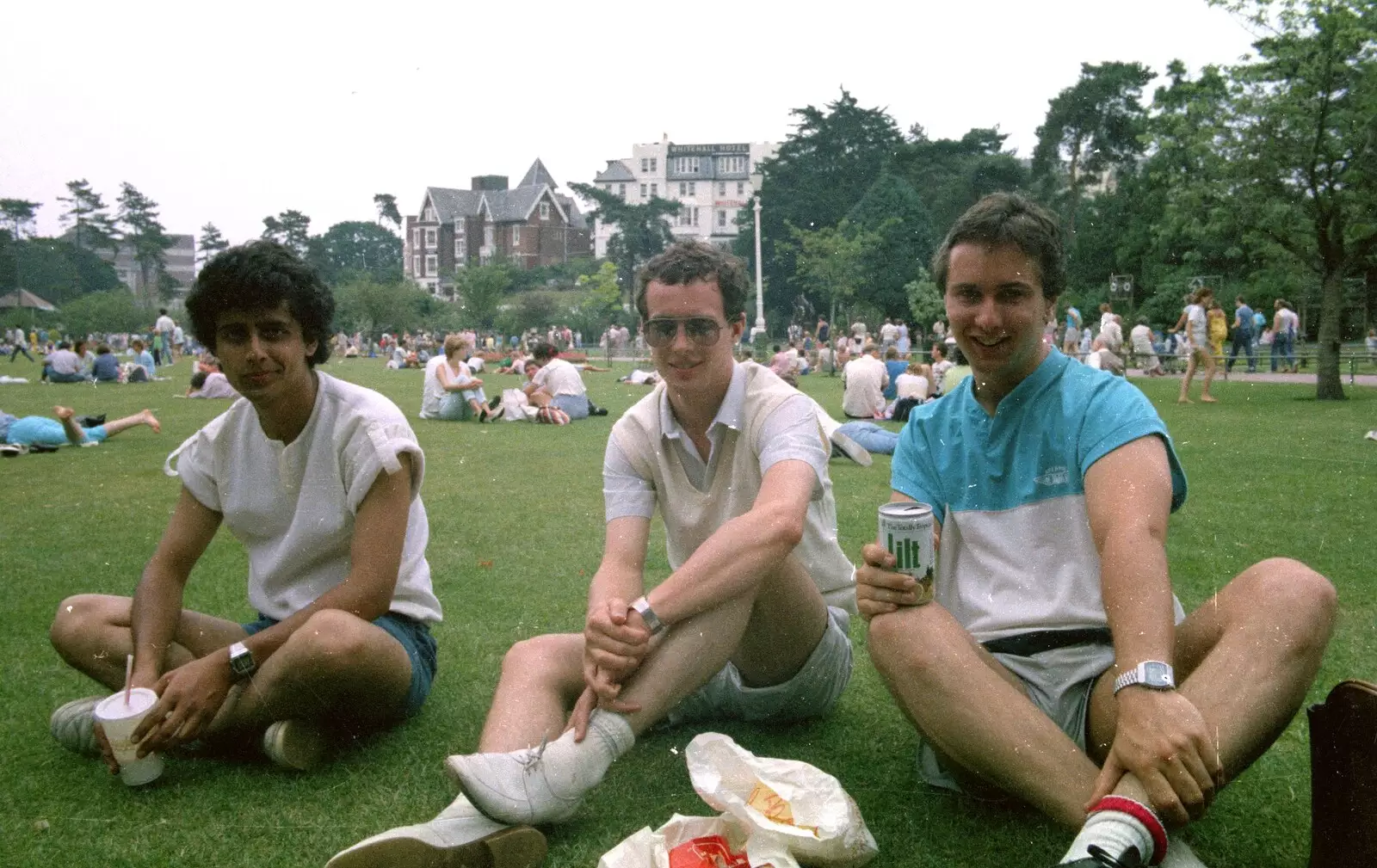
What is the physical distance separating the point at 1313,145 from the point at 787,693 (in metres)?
17.5

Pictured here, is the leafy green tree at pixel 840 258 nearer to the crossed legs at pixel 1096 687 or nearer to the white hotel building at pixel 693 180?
the crossed legs at pixel 1096 687

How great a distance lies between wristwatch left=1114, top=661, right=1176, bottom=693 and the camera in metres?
2.20

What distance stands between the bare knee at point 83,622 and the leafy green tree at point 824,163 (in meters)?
61.4

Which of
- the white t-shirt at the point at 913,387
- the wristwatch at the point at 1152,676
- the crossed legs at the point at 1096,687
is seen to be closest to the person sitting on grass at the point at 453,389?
the white t-shirt at the point at 913,387

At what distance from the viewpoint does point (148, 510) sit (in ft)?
26.5

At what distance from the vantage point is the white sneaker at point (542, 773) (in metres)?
2.50

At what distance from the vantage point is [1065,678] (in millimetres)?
2625

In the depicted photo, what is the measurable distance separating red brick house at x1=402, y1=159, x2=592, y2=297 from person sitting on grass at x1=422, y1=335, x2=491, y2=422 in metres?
87.1

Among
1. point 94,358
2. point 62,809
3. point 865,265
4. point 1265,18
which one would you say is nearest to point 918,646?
point 62,809

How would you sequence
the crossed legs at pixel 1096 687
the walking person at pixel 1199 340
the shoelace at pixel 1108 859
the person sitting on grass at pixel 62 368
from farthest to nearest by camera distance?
the person sitting on grass at pixel 62 368
the walking person at pixel 1199 340
the crossed legs at pixel 1096 687
the shoelace at pixel 1108 859

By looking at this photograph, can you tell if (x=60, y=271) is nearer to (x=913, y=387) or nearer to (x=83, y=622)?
(x=913, y=387)

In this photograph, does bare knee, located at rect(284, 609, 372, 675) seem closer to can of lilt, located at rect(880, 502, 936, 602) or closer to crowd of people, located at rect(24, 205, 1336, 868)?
crowd of people, located at rect(24, 205, 1336, 868)

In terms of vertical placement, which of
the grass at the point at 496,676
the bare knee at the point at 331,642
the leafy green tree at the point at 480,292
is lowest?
the grass at the point at 496,676

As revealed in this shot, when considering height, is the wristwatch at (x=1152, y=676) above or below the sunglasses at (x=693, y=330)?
below
